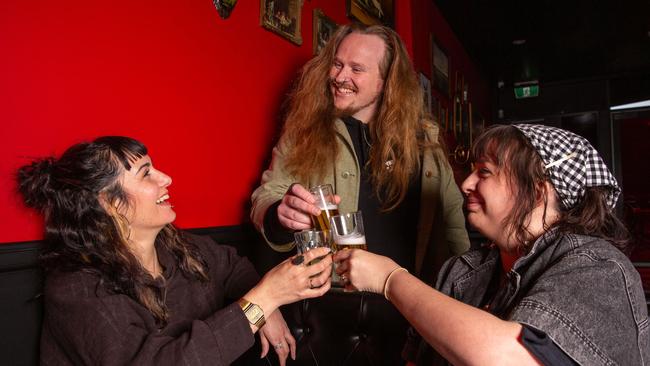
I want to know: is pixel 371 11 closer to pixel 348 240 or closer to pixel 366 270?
pixel 348 240

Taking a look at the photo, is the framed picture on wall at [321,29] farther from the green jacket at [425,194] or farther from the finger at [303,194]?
the finger at [303,194]

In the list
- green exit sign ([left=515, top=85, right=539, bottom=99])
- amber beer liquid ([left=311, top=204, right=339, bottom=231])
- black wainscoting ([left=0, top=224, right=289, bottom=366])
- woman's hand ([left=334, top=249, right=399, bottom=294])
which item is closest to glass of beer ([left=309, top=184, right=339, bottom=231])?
amber beer liquid ([left=311, top=204, right=339, bottom=231])

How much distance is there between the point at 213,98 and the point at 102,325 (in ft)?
3.37

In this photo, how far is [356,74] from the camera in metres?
2.08

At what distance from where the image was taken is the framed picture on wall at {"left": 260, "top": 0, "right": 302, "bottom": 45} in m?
2.21

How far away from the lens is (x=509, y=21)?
6113 mm

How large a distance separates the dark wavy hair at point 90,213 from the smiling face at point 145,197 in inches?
0.7

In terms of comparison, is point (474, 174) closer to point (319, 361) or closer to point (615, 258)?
point (615, 258)

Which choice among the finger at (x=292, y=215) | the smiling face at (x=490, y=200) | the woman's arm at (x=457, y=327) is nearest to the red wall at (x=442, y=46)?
the finger at (x=292, y=215)

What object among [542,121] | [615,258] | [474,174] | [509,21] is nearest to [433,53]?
[509,21]

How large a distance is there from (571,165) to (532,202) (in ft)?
0.42

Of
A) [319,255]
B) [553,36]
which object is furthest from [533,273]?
[553,36]

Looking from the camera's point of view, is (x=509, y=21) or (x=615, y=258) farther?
(x=509, y=21)

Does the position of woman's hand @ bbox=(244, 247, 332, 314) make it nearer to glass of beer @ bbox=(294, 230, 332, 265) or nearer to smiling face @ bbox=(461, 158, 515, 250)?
glass of beer @ bbox=(294, 230, 332, 265)
